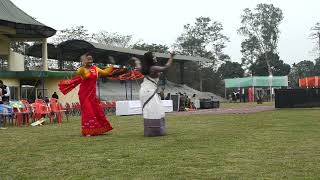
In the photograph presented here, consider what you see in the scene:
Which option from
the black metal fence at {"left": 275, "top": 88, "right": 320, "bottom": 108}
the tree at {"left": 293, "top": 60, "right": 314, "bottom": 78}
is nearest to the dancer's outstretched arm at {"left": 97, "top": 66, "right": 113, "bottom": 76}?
the black metal fence at {"left": 275, "top": 88, "right": 320, "bottom": 108}

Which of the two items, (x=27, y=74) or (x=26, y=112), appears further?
(x=27, y=74)

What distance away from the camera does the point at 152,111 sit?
39.7 ft

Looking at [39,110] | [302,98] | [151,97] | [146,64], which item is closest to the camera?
[151,97]

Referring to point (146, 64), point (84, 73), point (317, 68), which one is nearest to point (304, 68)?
point (317, 68)

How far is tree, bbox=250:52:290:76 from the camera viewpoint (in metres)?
82.1

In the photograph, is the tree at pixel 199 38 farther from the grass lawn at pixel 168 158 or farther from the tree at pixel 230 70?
the grass lawn at pixel 168 158

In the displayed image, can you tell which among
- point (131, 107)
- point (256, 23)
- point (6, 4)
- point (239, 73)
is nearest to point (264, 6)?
point (256, 23)

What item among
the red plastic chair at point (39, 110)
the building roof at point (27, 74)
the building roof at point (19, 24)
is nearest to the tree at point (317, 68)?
the building roof at point (19, 24)

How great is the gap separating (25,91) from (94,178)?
1430 inches

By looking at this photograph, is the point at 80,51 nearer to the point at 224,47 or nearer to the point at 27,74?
the point at 27,74

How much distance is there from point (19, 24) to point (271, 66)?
5114cm

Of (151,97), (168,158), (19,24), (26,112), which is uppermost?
(19,24)

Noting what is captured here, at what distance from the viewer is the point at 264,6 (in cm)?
7925

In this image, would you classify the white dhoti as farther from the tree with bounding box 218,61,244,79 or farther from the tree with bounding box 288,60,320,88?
the tree with bounding box 288,60,320,88
